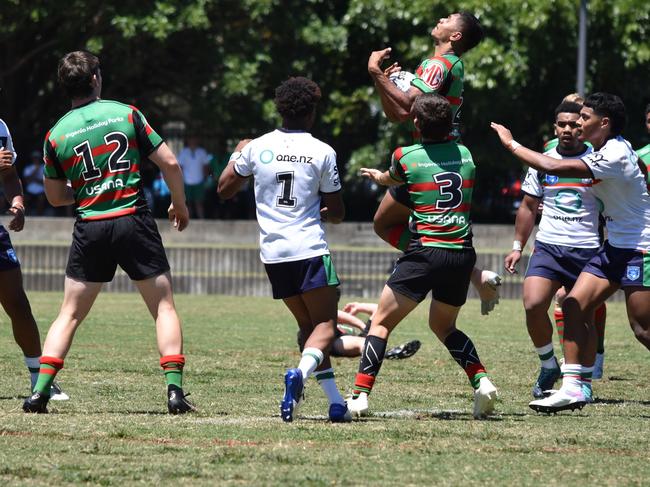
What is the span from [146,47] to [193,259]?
775 cm

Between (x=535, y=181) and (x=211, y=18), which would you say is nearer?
(x=535, y=181)

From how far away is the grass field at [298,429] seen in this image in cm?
627

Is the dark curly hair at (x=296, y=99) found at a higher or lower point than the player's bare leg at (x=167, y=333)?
higher

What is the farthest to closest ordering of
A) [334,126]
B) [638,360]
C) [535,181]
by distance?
1. [334,126]
2. [638,360]
3. [535,181]

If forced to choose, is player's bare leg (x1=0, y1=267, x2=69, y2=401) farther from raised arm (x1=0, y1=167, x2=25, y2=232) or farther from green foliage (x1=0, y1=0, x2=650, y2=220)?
green foliage (x1=0, y1=0, x2=650, y2=220)

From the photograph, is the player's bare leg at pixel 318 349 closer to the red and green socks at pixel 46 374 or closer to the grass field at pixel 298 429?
the grass field at pixel 298 429

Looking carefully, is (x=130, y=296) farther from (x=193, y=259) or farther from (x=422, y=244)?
(x=422, y=244)

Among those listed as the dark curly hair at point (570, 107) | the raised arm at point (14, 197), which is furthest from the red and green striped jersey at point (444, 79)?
the raised arm at point (14, 197)

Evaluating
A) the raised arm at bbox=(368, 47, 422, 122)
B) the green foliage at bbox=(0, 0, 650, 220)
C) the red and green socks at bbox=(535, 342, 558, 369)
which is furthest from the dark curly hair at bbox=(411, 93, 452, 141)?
the green foliage at bbox=(0, 0, 650, 220)

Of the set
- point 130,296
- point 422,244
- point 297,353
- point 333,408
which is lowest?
point 130,296

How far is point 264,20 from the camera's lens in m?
27.8

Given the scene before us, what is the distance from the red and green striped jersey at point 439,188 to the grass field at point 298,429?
112 centimetres

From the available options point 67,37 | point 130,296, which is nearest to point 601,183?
point 130,296

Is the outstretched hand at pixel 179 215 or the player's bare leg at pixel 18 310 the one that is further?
the player's bare leg at pixel 18 310
